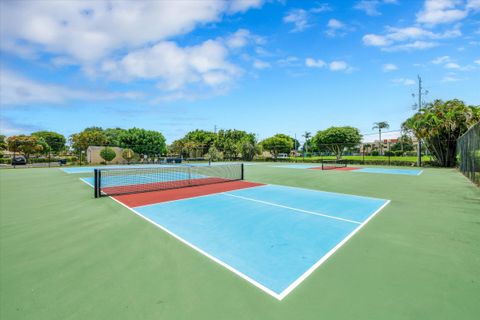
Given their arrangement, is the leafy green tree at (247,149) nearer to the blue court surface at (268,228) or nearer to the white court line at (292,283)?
the blue court surface at (268,228)

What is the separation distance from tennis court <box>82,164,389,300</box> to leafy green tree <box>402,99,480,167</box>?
22.1 m

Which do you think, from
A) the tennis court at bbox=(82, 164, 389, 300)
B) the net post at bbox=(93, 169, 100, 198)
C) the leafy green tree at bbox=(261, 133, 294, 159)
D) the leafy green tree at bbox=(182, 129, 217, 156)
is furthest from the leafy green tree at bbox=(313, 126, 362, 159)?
the net post at bbox=(93, 169, 100, 198)

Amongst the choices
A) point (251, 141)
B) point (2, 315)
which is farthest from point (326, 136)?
point (2, 315)

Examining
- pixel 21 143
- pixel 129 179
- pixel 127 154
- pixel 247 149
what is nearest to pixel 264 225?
pixel 129 179

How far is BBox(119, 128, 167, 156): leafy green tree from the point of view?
46188mm

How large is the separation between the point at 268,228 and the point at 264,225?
0.74 feet

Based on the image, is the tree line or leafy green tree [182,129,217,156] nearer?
the tree line

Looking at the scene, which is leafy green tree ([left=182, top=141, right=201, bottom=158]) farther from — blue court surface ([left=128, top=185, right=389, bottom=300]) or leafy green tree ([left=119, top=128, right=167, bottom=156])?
blue court surface ([left=128, top=185, right=389, bottom=300])

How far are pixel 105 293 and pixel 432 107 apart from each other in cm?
3305

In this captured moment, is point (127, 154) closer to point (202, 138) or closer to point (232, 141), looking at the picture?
point (232, 141)

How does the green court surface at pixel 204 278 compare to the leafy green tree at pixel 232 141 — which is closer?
the green court surface at pixel 204 278

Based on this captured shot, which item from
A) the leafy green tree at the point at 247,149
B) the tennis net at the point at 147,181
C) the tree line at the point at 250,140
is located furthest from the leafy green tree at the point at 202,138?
the tennis net at the point at 147,181

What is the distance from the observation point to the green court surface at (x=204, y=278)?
255 cm

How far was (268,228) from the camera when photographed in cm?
521
